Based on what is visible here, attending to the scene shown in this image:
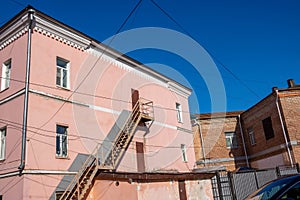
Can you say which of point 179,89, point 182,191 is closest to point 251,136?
point 179,89

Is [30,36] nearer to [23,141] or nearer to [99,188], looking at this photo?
[23,141]

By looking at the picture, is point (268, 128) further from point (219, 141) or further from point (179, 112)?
point (179, 112)

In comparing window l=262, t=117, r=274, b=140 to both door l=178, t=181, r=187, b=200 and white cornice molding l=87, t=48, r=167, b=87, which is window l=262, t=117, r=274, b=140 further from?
door l=178, t=181, r=187, b=200

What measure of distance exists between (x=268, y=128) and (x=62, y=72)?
17.3 meters

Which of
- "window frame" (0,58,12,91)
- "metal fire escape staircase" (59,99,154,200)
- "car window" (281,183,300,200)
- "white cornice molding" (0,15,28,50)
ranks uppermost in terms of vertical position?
"white cornice molding" (0,15,28,50)

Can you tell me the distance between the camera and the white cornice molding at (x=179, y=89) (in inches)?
903

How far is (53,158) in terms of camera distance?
11625 millimetres

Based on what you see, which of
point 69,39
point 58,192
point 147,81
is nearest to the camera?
point 58,192

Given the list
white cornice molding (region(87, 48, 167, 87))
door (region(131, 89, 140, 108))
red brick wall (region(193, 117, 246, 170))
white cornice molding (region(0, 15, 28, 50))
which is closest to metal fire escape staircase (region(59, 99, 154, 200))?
door (region(131, 89, 140, 108))

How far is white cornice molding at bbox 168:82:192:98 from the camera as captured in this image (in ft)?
75.3

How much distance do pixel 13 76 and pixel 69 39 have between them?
3.31 meters

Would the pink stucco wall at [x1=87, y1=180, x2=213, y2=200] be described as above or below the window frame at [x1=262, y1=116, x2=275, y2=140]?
below

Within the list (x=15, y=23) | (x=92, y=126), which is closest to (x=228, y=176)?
(x=92, y=126)

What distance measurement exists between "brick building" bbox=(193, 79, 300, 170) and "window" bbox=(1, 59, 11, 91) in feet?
59.6
